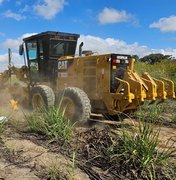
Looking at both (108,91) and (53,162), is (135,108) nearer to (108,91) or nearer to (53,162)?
(108,91)

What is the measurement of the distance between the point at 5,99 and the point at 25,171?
844cm

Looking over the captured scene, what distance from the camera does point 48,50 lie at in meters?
10.7

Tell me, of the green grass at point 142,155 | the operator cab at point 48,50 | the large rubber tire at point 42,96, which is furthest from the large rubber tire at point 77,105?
the green grass at point 142,155

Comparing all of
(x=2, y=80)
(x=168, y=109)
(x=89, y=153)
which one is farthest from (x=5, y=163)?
(x=2, y=80)

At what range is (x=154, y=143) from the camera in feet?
15.8

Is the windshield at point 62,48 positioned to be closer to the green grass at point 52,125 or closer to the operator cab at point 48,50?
the operator cab at point 48,50

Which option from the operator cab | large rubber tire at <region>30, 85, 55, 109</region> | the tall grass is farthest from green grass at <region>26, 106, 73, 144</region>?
the tall grass

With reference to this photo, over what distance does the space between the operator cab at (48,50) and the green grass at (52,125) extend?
11.7 feet

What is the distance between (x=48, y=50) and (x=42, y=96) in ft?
5.61

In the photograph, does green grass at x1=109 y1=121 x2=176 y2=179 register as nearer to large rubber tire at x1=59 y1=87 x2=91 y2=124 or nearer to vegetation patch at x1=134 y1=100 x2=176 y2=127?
vegetation patch at x1=134 y1=100 x2=176 y2=127

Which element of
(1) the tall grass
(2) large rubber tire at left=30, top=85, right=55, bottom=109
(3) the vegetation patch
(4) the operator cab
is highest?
(4) the operator cab

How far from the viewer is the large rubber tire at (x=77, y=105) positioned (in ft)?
Result: 27.9

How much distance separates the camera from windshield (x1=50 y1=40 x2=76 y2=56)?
10703 mm

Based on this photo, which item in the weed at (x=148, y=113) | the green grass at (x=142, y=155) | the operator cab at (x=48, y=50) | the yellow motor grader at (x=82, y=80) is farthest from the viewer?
the operator cab at (x=48, y=50)
